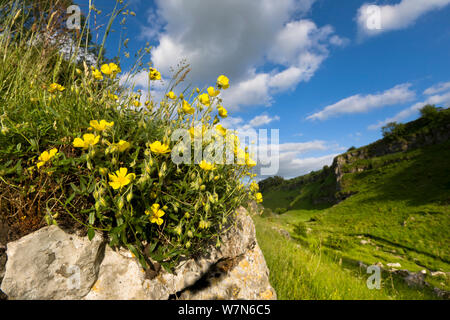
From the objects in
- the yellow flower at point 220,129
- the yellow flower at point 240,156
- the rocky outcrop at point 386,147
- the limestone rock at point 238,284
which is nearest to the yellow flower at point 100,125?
the yellow flower at point 220,129

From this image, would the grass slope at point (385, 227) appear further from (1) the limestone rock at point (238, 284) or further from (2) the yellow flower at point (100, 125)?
(2) the yellow flower at point (100, 125)

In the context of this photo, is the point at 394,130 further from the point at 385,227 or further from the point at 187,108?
the point at 187,108

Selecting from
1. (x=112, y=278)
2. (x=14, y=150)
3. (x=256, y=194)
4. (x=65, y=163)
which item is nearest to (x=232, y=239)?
(x=256, y=194)

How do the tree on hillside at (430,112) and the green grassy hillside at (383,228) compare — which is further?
the tree on hillside at (430,112)

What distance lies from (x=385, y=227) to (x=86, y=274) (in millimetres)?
28510

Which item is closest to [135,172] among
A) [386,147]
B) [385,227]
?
[385,227]

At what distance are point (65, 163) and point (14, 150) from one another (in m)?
0.46

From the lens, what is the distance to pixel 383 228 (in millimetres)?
21938

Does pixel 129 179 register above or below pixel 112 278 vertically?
above

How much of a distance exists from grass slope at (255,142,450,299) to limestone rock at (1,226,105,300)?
2181mm

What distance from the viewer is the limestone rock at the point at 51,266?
4.56 feet

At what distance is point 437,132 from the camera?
30.4 meters
